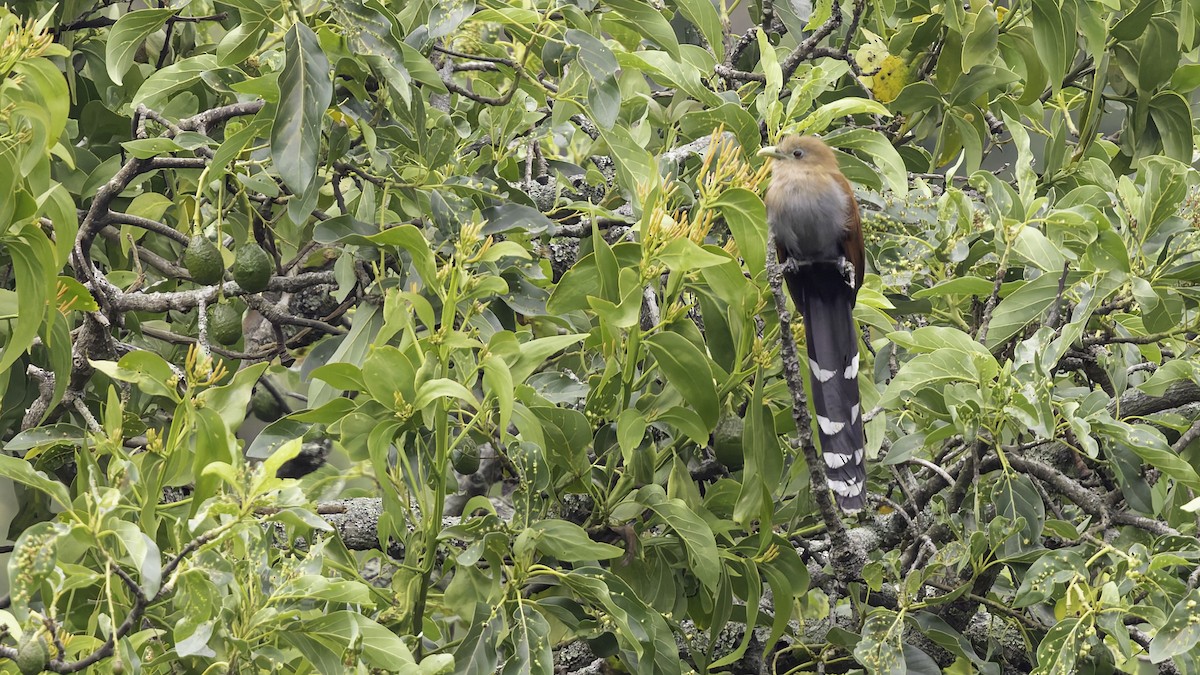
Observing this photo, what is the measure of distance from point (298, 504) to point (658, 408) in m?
0.82

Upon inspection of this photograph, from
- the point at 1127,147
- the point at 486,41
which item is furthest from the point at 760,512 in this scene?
the point at 1127,147

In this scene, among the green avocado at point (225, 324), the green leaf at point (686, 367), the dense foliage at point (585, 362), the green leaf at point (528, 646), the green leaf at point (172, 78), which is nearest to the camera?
the dense foliage at point (585, 362)

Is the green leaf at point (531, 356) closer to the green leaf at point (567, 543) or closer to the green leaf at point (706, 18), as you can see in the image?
A: the green leaf at point (567, 543)

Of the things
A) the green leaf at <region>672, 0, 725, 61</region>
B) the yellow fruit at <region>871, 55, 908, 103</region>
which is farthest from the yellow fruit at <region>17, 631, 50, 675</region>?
the yellow fruit at <region>871, 55, 908, 103</region>

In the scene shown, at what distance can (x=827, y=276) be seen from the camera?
318 cm

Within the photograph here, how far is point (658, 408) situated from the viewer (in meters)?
2.38

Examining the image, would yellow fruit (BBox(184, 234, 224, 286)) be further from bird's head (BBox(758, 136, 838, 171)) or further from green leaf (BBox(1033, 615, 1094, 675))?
green leaf (BBox(1033, 615, 1094, 675))

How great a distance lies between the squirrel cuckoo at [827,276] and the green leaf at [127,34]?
147 centimetres

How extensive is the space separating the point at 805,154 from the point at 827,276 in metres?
0.34

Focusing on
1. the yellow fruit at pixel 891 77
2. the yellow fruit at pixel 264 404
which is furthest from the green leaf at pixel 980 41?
the yellow fruit at pixel 264 404

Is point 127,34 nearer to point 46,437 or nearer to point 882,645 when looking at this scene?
point 46,437

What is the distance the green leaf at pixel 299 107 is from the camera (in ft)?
7.24

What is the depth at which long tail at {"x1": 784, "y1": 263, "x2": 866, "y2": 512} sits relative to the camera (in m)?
2.53

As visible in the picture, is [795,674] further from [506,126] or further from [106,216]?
[106,216]
